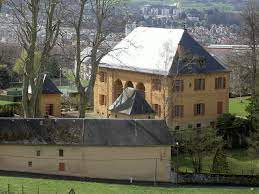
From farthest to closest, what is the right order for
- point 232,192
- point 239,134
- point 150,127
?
point 239,134
point 150,127
point 232,192

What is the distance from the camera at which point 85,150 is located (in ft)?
129

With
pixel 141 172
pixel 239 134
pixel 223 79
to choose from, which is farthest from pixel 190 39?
pixel 141 172

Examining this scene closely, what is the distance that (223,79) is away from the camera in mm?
59219

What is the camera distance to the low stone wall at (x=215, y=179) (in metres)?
39.9

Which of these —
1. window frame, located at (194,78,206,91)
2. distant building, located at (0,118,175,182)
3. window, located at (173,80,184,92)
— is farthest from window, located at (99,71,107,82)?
distant building, located at (0,118,175,182)

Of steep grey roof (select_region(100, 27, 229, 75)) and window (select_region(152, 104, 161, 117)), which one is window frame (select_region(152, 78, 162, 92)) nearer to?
steep grey roof (select_region(100, 27, 229, 75))

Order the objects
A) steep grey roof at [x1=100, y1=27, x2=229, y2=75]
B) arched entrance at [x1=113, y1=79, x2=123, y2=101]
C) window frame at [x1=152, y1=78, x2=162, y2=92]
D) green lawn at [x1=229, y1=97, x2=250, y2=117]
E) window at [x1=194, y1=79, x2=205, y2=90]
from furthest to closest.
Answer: green lawn at [x1=229, y1=97, x2=250, y2=117] < arched entrance at [x1=113, y1=79, x2=123, y2=101] < window at [x1=194, y1=79, x2=205, y2=90] < window frame at [x1=152, y1=78, x2=162, y2=92] < steep grey roof at [x1=100, y1=27, x2=229, y2=75]

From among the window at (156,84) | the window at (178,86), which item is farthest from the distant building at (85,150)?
the window at (156,84)

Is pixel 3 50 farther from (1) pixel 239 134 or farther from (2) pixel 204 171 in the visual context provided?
(2) pixel 204 171

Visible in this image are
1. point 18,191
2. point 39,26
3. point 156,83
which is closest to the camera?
point 18,191

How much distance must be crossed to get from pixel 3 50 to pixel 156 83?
35066 millimetres

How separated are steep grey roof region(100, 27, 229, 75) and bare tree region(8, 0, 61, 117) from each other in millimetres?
11399

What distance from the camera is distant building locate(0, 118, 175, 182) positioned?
128 ft

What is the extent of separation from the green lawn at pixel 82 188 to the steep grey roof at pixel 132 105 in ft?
46.5
